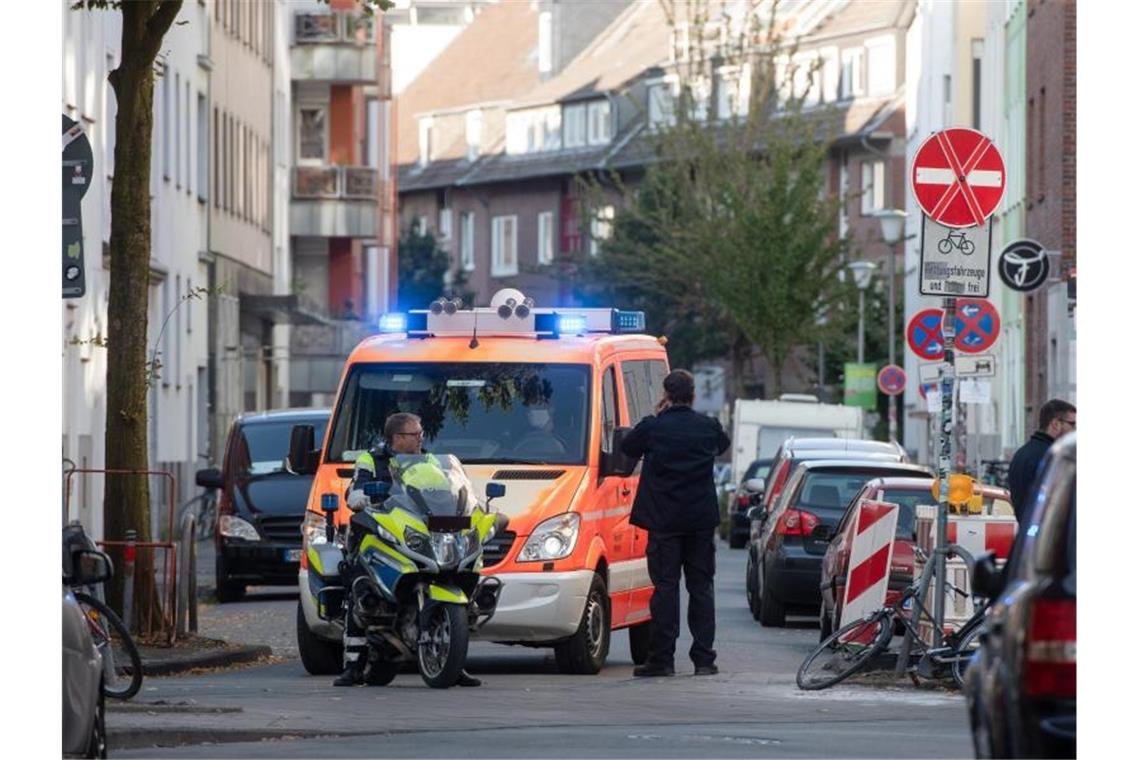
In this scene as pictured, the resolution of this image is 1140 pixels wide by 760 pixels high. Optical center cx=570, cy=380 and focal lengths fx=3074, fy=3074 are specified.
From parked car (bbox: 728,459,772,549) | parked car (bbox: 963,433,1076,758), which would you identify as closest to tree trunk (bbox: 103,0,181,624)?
parked car (bbox: 963,433,1076,758)

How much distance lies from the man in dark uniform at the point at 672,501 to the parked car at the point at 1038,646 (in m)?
8.68

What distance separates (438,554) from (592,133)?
8558 cm

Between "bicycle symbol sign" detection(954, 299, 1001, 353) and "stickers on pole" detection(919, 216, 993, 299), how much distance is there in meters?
9.94

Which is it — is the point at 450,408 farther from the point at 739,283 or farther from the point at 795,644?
the point at 739,283

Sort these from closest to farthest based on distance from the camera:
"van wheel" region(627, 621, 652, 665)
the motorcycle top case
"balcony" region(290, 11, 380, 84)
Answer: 1. the motorcycle top case
2. "van wheel" region(627, 621, 652, 665)
3. "balcony" region(290, 11, 380, 84)

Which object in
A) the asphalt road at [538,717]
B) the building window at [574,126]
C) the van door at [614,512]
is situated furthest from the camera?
the building window at [574,126]

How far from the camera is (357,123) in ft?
240

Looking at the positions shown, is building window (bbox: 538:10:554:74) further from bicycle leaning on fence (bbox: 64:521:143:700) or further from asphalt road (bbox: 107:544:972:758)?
bicycle leaning on fence (bbox: 64:521:143:700)

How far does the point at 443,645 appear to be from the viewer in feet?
55.8

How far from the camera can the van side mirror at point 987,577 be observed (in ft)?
33.3

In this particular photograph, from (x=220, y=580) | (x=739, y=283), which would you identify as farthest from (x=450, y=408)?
(x=739, y=283)

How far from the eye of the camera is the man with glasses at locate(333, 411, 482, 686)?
17.0 metres

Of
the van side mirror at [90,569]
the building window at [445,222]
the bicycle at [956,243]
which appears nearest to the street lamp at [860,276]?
the bicycle at [956,243]

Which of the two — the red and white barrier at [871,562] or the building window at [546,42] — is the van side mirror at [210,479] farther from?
the building window at [546,42]
